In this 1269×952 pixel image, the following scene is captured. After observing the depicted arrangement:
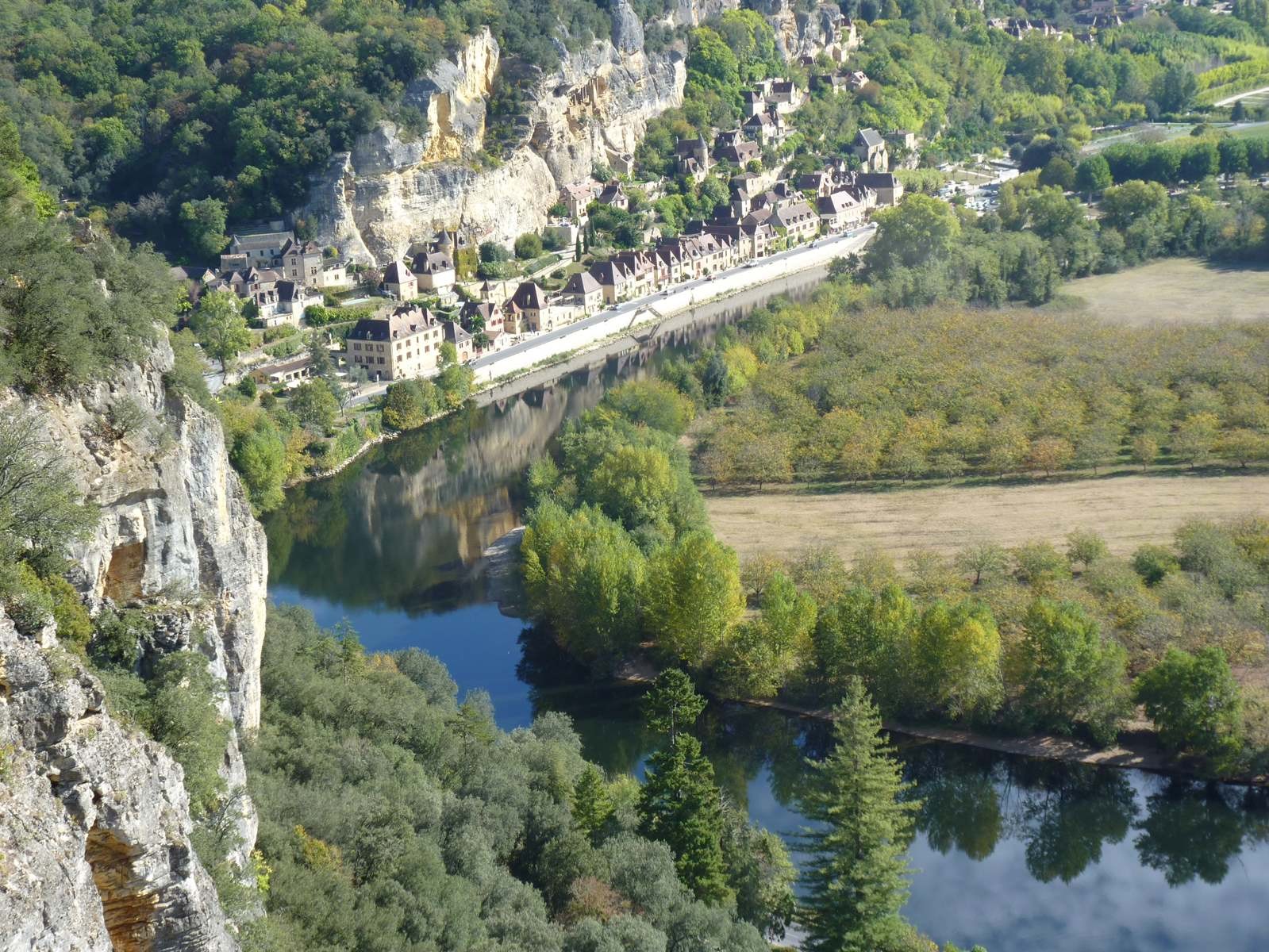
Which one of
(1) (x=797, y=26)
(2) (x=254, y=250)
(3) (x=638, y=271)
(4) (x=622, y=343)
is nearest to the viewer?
(4) (x=622, y=343)

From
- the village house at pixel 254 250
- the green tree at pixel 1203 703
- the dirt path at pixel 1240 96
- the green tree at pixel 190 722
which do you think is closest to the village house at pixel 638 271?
the village house at pixel 254 250

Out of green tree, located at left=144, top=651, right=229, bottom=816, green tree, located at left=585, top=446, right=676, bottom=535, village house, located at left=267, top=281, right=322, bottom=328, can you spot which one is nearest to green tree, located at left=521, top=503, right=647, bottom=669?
green tree, located at left=585, top=446, right=676, bottom=535

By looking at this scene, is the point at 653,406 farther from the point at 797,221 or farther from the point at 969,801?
the point at 797,221

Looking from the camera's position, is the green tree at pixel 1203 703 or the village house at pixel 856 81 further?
the village house at pixel 856 81

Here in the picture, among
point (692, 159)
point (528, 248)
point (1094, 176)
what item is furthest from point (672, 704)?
point (1094, 176)

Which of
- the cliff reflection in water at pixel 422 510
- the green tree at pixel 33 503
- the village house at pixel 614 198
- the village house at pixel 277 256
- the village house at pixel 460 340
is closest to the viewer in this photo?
the green tree at pixel 33 503

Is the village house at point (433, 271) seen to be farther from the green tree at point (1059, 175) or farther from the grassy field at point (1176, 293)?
the green tree at point (1059, 175)
